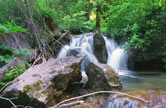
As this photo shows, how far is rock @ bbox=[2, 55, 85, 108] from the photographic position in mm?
2605

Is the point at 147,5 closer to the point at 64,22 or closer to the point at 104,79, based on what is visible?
the point at 104,79

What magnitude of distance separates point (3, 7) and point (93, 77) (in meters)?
3.61

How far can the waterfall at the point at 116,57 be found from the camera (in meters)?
8.11

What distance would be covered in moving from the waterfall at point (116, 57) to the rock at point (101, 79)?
154 inches

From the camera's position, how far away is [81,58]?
4.17 m

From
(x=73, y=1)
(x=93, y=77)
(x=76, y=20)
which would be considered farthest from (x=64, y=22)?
(x=93, y=77)

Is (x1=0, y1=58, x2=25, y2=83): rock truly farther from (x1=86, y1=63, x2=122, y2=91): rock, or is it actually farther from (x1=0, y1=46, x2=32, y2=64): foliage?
(x1=86, y1=63, x2=122, y2=91): rock

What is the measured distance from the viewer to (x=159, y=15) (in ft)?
24.5

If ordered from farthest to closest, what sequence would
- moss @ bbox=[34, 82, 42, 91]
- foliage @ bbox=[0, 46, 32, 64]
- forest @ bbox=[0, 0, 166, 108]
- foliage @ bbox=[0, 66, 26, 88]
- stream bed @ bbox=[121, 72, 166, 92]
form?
foliage @ bbox=[0, 46, 32, 64] < stream bed @ bbox=[121, 72, 166, 92] < foliage @ bbox=[0, 66, 26, 88] < forest @ bbox=[0, 0, 166, 108] < moss @ bbox=[34, 82, 42, 91]

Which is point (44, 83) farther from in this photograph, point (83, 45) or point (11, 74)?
point (83, 45)

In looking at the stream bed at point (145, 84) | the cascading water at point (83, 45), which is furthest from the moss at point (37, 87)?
the cascading water at point (83, 45)

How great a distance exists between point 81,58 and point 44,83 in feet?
5.04

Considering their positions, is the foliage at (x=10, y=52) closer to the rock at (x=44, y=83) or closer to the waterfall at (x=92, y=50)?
the rock at (x=44, y=83)

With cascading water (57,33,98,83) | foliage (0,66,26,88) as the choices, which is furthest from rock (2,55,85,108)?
cascading water (57,33,98,83)
